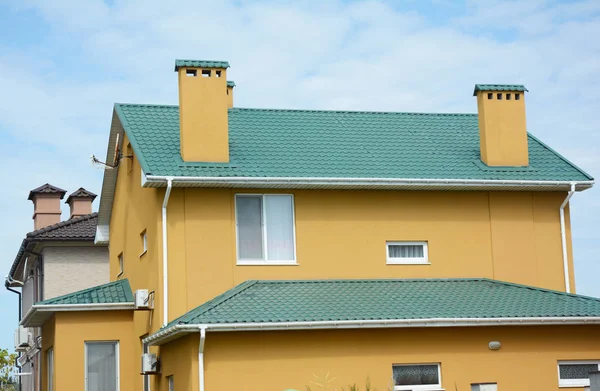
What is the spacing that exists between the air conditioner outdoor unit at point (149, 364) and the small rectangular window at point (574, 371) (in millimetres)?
8145

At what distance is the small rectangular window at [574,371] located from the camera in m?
20.3

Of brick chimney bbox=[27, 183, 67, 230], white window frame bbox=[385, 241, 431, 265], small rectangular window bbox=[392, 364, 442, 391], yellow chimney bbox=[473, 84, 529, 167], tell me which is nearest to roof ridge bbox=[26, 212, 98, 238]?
brick chimney bbox=[27, 183, 67, 230]

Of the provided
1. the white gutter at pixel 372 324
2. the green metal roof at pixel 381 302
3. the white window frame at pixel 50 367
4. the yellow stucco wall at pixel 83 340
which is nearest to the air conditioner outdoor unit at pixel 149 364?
the white gutter at pixel 372 324

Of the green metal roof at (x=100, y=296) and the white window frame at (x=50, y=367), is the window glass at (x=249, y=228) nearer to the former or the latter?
the green metal roof at (x=100, y=296)

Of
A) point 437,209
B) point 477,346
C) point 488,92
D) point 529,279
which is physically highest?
point 488,92

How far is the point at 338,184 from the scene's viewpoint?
21797 millimetres

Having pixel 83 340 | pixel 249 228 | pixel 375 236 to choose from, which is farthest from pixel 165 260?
pixel 375 236

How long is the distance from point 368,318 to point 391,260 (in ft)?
11.9

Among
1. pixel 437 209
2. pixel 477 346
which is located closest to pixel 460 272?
pixel 437 209

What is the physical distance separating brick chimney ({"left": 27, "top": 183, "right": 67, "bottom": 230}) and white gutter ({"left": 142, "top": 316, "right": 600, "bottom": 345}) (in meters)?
19.7

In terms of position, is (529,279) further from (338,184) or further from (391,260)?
(338,184)

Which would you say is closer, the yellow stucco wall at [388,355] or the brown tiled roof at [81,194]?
the yellow stucco wall at [388,355]

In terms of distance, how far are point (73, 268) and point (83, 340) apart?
40.3 ft

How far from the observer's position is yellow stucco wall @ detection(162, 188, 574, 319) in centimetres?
2112
